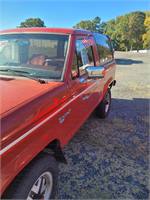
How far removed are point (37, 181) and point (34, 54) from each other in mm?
1669

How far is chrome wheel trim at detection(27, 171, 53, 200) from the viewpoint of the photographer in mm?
2369

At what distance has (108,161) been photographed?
3854 millimetres

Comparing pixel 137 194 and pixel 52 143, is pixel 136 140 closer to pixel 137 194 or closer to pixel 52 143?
pixel 137 194

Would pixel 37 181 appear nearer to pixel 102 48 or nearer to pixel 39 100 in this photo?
pixel 39 100

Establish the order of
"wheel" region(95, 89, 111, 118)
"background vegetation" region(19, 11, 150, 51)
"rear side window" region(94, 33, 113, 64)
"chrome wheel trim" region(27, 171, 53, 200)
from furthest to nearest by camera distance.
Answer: "background vegetation" region(19, 11, 150, 51), "wheel" region(95, 89, 111, 118), "rear side window" region(94, 33, 113, 64), "chrome wheel trim" region(27, 171, 53, 200)

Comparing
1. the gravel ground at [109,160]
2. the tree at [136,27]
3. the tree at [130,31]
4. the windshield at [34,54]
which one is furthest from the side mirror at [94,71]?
the tree at [136,27]

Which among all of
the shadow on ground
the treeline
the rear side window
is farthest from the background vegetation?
the shadow on ground

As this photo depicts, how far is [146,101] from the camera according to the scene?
759 centimetres

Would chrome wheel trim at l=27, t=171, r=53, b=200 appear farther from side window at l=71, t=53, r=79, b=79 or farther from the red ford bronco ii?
side window at l=71, t=53, r=79, b=79

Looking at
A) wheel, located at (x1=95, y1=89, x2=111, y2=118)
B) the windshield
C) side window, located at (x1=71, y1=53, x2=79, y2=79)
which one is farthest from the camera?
wheel, located at (x1=95, y1=89, x2=111, y2=118)

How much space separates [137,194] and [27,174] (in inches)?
66.7

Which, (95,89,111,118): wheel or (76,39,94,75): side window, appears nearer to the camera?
(76,39,94,75): side window

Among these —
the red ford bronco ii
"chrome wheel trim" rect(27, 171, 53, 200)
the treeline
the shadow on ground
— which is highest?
the treeline

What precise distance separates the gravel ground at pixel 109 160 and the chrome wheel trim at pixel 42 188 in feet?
1.26
